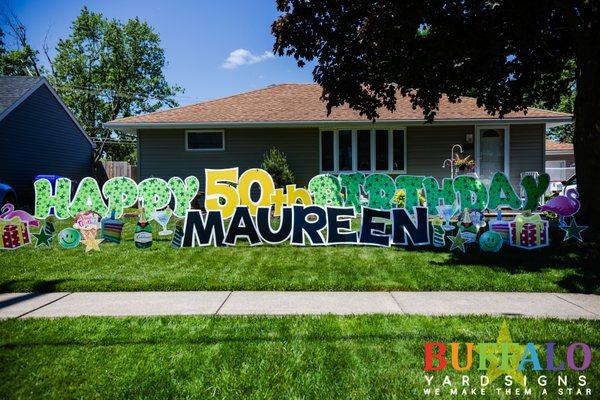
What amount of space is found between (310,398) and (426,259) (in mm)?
5241

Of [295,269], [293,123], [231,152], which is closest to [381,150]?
[293,123]

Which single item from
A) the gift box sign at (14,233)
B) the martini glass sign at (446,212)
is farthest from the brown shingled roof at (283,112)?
the gift box sign at (14,233)

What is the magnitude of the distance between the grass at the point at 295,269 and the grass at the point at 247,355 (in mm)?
1402

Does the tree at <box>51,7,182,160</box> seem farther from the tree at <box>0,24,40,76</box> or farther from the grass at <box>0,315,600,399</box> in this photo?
the grass at <box>0,315,600,399</box>

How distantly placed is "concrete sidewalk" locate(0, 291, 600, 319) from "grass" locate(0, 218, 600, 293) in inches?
10.2

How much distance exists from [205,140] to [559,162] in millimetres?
29415

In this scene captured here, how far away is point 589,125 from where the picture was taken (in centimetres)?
886

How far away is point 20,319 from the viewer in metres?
4.68

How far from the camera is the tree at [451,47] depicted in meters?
8.86

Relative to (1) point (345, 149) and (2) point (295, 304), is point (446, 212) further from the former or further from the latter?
(1) point (345, 149)

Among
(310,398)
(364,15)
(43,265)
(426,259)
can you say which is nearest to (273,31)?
(364,15)

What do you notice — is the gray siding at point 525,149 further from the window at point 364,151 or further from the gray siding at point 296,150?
the window at point 364,151

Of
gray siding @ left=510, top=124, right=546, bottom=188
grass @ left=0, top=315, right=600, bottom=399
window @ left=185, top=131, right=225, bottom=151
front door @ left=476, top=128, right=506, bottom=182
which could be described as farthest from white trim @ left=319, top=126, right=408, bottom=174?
grass @ left=0, top=315, right=600, bottom=399

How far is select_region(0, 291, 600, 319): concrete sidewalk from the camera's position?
4941 millimetres
